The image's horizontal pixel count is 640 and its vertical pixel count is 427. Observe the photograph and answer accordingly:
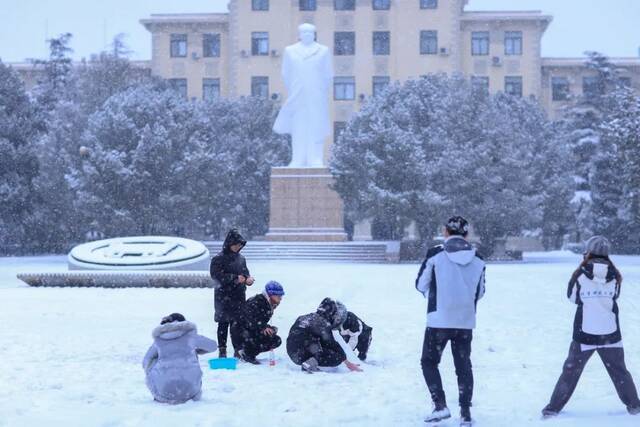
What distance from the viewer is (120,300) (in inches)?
674

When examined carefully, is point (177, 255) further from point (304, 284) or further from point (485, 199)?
point (485, 199)

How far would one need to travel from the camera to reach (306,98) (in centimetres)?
3516

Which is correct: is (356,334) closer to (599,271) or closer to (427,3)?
(599,271)

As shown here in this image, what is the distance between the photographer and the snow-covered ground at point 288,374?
716cm


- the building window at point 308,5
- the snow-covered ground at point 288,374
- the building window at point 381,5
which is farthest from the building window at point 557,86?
the snow-covered ground at point 288,374

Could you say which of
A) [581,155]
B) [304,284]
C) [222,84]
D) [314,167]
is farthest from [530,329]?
[222,84]

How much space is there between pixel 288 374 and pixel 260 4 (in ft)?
171

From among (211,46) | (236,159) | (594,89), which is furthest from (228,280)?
(211,46)

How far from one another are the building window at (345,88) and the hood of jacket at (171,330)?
52308mm

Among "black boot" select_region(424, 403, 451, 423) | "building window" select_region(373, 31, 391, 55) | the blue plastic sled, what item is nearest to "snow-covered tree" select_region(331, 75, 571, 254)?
"building window" select_region(373, 31, 391, 55)

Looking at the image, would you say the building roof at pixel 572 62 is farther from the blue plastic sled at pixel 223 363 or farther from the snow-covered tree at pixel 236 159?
the blue plastic sled at pixel 223 363

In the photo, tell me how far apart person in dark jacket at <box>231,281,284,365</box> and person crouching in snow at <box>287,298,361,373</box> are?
0.42 metres

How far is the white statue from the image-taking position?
3475cm

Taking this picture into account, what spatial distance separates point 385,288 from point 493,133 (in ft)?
59.2
